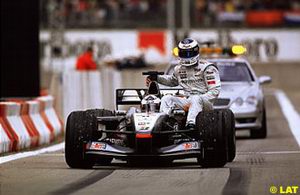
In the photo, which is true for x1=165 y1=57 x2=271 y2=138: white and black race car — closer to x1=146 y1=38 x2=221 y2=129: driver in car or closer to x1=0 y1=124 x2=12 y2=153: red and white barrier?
x1=0 y1=124 x2=12 y2=153: red and white barrier

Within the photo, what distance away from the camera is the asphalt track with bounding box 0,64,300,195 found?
11.3 meters

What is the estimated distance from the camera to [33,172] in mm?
13562

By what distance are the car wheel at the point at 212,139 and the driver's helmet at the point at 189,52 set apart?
130cm

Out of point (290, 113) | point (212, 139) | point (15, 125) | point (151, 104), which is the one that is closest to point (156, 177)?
point (212, 139)

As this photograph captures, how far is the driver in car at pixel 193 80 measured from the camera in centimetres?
1459

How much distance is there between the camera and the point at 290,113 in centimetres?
3030

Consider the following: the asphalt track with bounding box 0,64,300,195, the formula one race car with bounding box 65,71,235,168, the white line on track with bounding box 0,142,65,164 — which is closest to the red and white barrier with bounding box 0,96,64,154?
the white line on track with bounding box 0,142,65,164

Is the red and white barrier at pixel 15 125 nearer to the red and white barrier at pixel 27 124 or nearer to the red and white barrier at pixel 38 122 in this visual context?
the red and white barrier at pixel 27 124

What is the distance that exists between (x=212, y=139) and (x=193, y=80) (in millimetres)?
1507

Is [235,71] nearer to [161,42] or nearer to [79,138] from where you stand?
[79,138]

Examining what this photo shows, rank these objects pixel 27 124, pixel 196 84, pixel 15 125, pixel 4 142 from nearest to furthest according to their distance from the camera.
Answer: pixel 196 84, pixel 4 142, pixel 15 125, pixel 27 124

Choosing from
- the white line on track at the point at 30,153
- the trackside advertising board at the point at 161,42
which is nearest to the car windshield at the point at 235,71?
the white line on track at the point at 30,153

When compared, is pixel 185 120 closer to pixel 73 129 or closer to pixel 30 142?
pixel 73 129

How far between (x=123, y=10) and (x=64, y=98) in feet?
126
